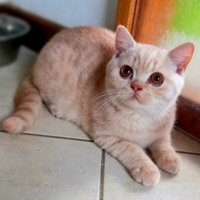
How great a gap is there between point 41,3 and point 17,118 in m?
1.25

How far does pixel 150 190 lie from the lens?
1085 mm

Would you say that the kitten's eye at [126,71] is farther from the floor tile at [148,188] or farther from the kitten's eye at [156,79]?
the floor tile at [148,188]

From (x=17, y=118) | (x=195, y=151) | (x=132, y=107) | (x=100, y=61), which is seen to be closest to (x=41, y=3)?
(x=100, y=61)

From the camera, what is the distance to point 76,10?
195 centimetres

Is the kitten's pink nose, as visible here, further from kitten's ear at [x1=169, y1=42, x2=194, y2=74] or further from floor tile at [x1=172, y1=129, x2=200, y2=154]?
floor tile at [x1=172, y1=129, x2=200, y2=154]

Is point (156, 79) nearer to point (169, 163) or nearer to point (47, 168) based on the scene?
point (169, 163)

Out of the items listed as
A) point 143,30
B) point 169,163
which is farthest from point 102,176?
point 143,30

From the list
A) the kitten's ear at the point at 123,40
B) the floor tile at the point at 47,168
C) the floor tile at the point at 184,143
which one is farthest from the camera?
the floor tile at the point at 184,143

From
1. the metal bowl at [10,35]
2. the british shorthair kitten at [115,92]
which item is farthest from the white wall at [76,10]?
the british shorthair kitten at [115,92]

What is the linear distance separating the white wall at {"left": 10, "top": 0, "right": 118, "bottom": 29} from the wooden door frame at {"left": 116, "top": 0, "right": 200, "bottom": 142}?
0.19 m

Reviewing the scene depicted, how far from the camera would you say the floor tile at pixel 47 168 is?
1021mm

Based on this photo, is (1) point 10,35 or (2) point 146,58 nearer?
(2) point 146,58

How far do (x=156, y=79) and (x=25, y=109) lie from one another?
2.21ft

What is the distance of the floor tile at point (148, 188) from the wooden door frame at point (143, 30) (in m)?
0.29
